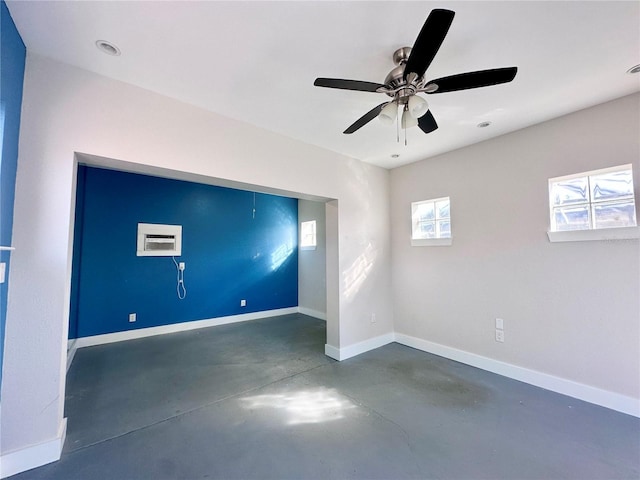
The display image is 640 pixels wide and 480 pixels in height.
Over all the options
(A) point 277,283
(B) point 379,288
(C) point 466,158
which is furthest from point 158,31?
(A) point 277,283

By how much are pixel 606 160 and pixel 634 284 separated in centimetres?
108

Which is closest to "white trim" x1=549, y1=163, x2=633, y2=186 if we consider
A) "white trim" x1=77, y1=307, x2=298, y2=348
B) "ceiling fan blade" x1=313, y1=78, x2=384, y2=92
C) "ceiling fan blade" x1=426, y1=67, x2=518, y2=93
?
"ceiling fan blade" x1=426, y1=67, x2=518, y2=93

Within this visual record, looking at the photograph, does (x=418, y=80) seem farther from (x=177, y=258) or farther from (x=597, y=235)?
(x=177, y=258)

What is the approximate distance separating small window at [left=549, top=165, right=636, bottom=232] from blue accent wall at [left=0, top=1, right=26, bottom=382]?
13.8 ft

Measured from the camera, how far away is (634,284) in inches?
87.4

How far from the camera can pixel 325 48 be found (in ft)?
5.74

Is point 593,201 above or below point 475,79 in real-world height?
below

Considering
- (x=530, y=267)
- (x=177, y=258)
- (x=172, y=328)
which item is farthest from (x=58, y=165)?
(x=530, y=267)

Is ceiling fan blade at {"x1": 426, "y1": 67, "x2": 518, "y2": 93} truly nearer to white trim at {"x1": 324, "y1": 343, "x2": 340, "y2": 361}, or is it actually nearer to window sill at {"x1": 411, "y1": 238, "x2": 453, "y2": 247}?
window sill at {"x1": 411, "y1": 238, "x2": 453, "y2": 247}

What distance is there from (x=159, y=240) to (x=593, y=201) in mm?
5678

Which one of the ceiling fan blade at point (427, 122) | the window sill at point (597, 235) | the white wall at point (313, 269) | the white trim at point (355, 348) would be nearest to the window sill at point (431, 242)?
the window sill at point (597, 235)

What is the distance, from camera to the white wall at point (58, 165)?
1.68m

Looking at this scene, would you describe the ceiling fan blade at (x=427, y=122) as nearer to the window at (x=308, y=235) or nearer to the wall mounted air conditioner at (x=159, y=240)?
the window at (x=308, y=235)

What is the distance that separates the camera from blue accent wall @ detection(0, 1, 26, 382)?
145 centimetres
